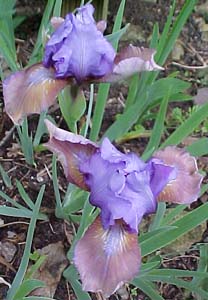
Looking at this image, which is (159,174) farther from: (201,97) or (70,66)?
(201,97)

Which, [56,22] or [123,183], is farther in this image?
[56,22]

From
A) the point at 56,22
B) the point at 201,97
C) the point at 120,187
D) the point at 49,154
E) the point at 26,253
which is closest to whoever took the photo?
the point at 120,187

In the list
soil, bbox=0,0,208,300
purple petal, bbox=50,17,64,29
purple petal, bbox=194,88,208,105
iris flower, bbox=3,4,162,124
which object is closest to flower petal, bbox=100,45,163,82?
iris flower, bbox=3,4,162,124

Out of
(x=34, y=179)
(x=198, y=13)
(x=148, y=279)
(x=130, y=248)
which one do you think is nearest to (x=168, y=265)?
(x=148, y=279)

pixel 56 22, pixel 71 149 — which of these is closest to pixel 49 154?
pixel 56 22

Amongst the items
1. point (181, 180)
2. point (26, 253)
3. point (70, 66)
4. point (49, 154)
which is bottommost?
point (49, 154)

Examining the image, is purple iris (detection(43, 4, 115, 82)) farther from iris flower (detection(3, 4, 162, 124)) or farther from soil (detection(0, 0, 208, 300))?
soil (detection(0, 0, 208, 300))

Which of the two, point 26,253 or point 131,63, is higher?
point 131,63
